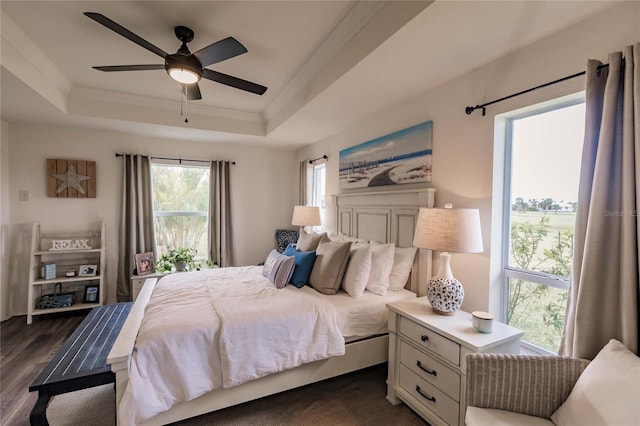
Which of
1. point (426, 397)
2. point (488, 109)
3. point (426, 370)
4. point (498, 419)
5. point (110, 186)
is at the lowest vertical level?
point (426, 397)

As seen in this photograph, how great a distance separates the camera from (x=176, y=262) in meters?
3.89

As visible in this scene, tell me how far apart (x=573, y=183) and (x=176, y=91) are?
3562mm

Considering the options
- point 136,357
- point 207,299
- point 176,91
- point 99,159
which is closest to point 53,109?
point 99,159

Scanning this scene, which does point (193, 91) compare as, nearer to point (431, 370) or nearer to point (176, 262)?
point (176, 262)

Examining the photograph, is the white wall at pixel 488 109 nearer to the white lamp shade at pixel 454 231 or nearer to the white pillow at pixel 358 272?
the white lamp shade at pixel 454 231

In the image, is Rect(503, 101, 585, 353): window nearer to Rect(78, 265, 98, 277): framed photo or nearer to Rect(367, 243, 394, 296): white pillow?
Rect(367, 243, 394, 296): white pillow

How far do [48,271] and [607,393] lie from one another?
4.93 m

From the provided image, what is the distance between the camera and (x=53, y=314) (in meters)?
3.42

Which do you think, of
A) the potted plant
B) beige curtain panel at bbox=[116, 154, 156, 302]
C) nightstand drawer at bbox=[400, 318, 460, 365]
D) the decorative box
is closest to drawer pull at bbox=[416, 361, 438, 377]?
nightstand drawer at bbox=[400, 318, 460, 365]

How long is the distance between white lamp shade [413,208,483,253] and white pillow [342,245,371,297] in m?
0.63

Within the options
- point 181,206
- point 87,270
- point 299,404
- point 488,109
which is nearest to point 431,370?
point 299,404

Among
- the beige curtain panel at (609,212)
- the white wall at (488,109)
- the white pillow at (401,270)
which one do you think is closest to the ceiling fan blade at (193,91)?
the white wall at (488,109)

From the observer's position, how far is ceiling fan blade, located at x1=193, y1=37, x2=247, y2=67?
1.62 meters

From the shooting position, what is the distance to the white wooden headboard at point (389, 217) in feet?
7.68
